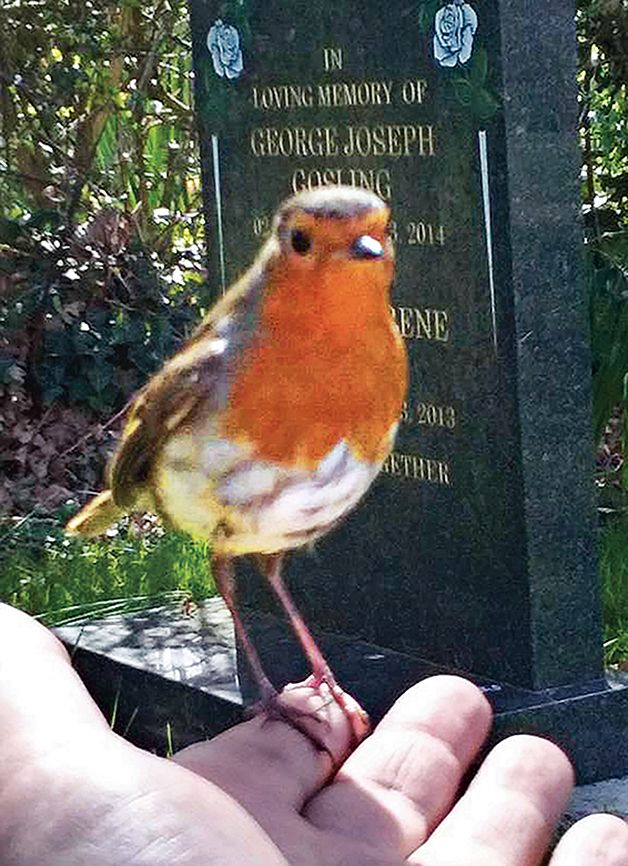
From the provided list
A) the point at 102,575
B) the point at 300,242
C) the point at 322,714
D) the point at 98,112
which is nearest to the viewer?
the point at 322,714

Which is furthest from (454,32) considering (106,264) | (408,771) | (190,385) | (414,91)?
(106,264)

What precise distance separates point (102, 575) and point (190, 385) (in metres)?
1.67

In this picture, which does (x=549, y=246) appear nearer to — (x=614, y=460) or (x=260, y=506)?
(x=260, y=506)

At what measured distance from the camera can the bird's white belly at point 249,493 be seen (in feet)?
13.5

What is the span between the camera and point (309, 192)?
4332mm

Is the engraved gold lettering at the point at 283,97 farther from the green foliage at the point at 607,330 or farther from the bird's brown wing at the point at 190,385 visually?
the green foliage at the point at 607,330

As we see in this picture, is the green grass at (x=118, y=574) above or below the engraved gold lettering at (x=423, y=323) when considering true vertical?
below

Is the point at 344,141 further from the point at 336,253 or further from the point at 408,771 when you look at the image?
the point at 408,771

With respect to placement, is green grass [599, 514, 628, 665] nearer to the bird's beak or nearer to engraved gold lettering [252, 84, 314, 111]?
the bird's beak

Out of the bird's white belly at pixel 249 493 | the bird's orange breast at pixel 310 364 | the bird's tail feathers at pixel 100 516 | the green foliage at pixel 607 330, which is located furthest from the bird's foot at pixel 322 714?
the green foliage at pixel 607 330

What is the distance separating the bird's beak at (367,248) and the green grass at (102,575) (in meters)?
1.33

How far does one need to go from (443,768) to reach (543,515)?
1241 millimetres

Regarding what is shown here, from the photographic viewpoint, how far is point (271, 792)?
9.90 feet

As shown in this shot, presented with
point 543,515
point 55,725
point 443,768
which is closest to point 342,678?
point 543,515
